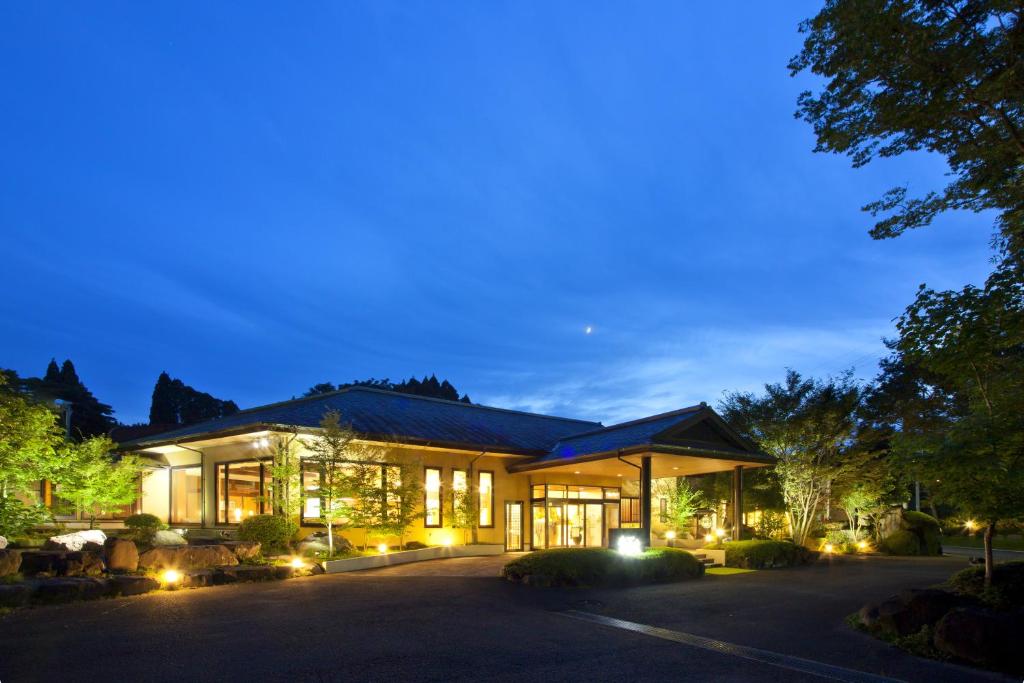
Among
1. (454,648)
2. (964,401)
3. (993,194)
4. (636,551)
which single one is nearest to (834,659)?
(454,648)

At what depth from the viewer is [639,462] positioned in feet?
67.9

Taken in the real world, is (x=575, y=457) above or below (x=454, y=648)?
above

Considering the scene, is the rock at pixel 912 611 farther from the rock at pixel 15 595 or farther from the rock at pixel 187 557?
the rock at pixel 15 595

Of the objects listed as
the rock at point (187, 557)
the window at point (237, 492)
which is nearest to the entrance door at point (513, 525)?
the window at point (237, 492)

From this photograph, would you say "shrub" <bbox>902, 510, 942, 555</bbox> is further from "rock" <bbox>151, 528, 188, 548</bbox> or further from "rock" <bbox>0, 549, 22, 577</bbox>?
"rock" <bbox>0, 549, 22, 577</bbox>

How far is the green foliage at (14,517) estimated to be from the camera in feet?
44.1

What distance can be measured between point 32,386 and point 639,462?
27104 mm

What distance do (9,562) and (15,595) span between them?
1.29 metres

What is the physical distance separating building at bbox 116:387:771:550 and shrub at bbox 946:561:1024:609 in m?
7.41

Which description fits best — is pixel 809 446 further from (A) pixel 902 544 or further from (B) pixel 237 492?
(B) pixel 237 492

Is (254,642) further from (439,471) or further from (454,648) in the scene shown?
(439,471)

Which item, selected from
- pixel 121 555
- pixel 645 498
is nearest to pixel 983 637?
pixel 645 498

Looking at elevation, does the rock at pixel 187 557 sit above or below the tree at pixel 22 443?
below

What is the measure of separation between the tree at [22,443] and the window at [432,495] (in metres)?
9.67
